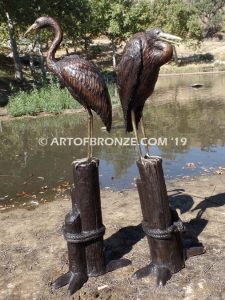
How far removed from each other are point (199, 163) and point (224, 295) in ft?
15.9

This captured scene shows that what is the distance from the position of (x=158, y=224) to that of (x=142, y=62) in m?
1.76

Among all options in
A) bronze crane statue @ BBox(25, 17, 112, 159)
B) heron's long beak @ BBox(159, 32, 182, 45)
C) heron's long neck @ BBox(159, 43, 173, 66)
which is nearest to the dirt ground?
bronze crane statue @ BBox(25, 17, 112, 159)

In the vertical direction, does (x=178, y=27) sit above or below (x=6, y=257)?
above

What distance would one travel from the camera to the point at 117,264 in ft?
15.9

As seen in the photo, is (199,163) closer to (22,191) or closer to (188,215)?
(188,215)

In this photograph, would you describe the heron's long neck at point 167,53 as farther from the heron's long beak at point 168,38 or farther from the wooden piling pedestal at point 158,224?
the wooden piling pedestal at point 158,224

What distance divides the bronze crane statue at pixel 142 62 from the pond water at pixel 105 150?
11.2 feet

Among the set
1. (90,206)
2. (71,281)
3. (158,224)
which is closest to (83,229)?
(90,206)

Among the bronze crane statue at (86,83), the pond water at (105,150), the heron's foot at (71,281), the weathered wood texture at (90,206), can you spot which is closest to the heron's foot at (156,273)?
the weathered wood texture at (90,206)

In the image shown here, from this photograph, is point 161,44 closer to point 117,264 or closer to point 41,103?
point 117,264

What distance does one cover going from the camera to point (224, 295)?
4152 millimetres

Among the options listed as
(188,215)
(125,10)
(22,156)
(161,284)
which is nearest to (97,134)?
(22,156)

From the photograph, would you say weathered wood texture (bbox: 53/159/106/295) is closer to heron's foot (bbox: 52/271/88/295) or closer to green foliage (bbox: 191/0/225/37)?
heron's foot (bbox: 52/271/88/295)

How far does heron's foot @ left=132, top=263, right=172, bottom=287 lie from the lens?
14.6 feet
